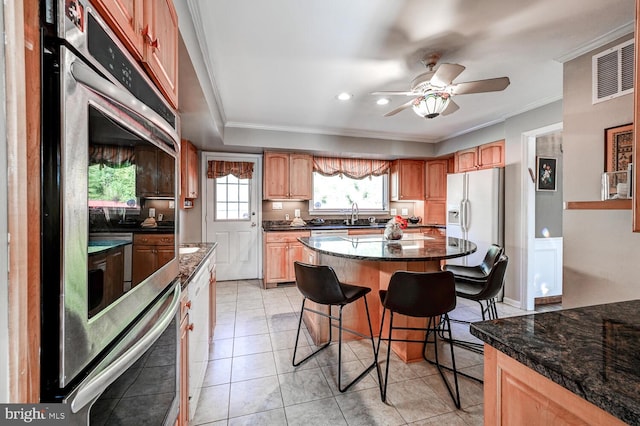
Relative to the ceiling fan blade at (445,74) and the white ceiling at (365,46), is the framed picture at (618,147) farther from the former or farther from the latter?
the ceiling fan blade at (445,74)

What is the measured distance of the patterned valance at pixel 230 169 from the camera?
4473 millimetres

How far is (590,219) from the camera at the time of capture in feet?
6.72

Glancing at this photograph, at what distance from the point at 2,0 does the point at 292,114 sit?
3.37 m

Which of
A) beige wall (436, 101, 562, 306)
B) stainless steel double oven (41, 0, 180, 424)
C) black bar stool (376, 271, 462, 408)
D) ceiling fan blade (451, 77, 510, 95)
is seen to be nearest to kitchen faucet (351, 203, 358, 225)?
beige wall (436, 101, 562, 306)

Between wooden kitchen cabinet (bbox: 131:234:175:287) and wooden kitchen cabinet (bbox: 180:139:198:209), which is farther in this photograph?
wooden kitchen cabinet (bbox: 180:139:198:209)

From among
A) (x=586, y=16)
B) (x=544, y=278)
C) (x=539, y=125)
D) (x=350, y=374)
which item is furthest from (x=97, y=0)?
(x=544, y=278)

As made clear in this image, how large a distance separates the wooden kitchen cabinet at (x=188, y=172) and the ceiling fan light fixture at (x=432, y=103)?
282 cm

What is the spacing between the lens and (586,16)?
1.77m

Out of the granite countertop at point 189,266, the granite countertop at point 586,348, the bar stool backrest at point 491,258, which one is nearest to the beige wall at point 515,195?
the bar stool backrest at point 491,258

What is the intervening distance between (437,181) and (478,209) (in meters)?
1.56

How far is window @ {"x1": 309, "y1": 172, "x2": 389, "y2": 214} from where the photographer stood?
5148 mm

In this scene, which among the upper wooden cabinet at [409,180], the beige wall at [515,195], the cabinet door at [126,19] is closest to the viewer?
the cabinet door at [126,19]

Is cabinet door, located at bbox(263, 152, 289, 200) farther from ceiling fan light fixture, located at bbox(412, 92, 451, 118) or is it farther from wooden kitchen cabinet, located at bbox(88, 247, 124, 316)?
wooden kitchen cabinet, located at bbox(88, 247, 124, 316)

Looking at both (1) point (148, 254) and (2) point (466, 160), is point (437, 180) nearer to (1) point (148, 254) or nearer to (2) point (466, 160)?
(2) point (466, 160)
